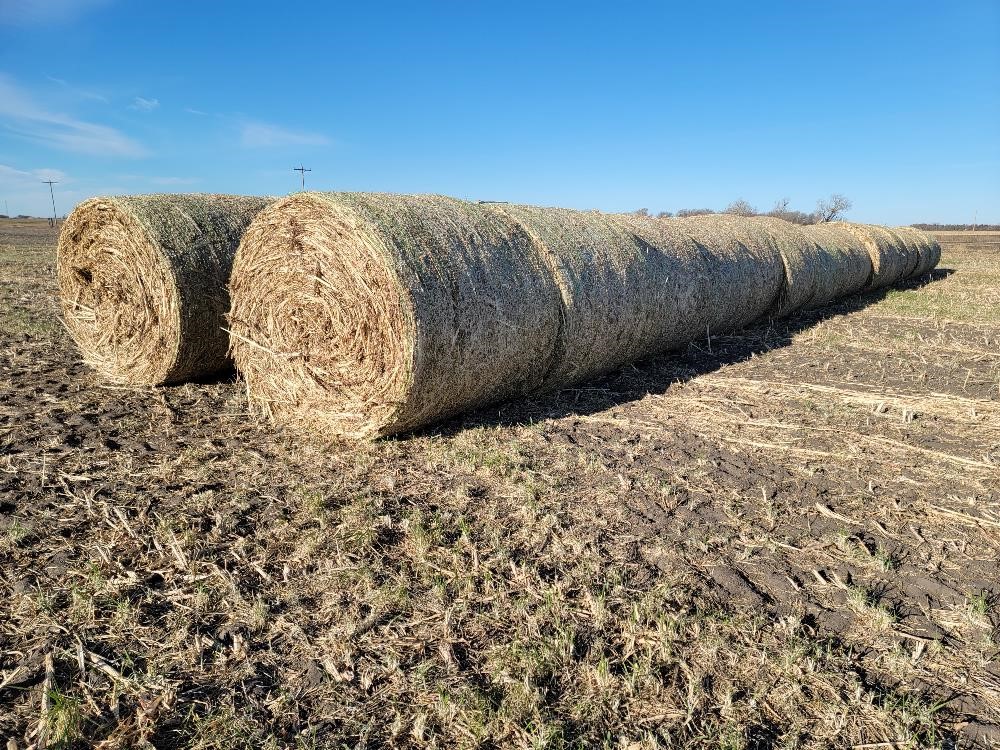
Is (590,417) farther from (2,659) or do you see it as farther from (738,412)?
(2,659)

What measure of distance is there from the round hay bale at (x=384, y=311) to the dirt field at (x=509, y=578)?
316 mm

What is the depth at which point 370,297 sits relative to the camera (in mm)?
4672

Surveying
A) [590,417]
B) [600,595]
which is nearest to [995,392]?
[590,417]

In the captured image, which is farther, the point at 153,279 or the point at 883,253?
the point at 883,253

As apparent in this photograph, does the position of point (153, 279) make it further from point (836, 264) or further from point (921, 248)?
point (921, 248)

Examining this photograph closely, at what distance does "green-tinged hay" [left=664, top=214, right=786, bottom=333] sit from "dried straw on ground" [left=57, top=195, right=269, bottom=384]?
547 cm

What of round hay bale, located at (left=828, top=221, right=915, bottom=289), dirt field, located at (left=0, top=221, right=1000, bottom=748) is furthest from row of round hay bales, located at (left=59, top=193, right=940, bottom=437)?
round hay bale, located at (left=828, top=221, right=915, bottom=289)

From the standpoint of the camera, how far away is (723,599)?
298cm

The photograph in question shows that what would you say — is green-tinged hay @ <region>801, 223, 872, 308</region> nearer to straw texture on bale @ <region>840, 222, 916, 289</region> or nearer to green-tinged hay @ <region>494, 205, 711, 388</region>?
straw texture on bale @ <region>840, 222, 916, 289</region>

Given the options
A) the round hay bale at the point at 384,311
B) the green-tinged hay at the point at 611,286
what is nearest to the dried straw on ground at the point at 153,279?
the round hay bale at the point at 384,311

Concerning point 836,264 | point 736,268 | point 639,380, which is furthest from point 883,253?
point 639,380

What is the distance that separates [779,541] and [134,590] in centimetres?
322

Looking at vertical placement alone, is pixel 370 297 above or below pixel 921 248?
below

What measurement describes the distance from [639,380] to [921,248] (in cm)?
1634
